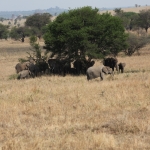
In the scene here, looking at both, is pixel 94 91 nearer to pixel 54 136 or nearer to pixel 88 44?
pixel 54 136

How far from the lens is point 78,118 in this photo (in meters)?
9.30

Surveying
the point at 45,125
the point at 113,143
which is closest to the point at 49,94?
the point at 45,125

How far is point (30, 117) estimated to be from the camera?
9719 millimetres

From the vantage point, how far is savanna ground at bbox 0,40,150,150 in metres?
6.89

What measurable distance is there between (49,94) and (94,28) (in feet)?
40.5

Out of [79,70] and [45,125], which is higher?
[45,125]

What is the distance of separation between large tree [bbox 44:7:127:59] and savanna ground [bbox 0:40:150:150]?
10.5m

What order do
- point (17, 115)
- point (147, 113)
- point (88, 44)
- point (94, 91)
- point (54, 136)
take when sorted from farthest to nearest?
point (88, 44)
point (94, 91)
point (17, 115)
point (147, 113)
point (54, 136)

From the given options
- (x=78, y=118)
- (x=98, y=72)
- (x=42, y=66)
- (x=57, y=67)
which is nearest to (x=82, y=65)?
(x=57, y=67)

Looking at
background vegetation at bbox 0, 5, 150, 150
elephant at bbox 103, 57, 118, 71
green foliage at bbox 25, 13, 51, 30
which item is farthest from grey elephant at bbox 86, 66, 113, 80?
green foliage at bbox 25, 13, 51, 30

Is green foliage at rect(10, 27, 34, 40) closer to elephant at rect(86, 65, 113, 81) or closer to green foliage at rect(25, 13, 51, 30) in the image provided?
green foliage at rect(25, 13, 51, 30)

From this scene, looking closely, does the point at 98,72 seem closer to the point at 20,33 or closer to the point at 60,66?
the point at 60,66

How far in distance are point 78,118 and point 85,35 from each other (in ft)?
50.3

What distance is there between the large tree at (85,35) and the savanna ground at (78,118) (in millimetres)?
10539
